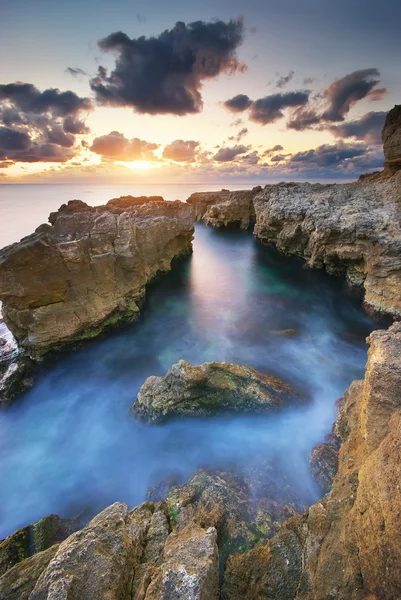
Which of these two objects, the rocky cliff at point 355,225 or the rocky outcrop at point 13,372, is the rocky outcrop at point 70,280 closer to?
the rocky outcrop at point 13,372

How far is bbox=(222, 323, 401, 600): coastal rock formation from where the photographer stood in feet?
8.29

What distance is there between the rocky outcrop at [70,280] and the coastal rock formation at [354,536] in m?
9.01

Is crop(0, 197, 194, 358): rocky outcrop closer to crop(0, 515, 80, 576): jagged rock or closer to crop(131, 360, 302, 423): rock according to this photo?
crop(131, 360, 302, 423): rock

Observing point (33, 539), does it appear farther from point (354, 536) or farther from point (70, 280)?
point (70, 280)

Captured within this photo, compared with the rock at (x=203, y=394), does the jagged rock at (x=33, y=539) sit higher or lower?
lower

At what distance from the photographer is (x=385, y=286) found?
12.6 m

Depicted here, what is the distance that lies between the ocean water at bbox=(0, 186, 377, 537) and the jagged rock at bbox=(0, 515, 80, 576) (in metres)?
0.70

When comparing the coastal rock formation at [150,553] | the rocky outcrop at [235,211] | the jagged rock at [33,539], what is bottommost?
the jagged rock at [33,539]

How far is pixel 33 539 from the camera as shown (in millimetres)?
5117

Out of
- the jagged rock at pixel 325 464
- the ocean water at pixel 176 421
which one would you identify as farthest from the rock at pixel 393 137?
the jagged rock at pixel 325 464

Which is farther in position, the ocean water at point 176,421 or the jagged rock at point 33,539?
the ocean water at point 176,421

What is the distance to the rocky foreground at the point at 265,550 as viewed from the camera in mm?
2678

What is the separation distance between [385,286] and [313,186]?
12.4 m

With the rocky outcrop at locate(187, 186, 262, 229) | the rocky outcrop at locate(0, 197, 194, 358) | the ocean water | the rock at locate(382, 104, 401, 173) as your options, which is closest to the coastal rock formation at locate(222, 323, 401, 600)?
the ocean water
